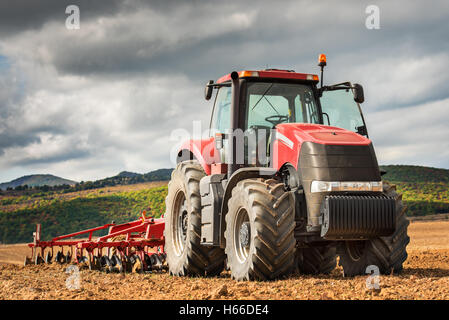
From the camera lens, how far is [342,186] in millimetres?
7359

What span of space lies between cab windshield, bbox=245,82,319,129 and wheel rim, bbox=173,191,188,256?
7.97 ft

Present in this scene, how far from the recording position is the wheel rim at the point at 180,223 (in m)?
10.4

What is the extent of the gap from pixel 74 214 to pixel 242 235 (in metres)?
39.6

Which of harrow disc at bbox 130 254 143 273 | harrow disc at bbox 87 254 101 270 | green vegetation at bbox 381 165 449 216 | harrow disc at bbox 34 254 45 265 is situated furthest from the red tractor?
green vegetation at bbox 381 165 449 216

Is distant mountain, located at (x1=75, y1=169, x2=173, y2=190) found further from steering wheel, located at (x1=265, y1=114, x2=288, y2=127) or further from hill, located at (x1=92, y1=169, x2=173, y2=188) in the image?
steering wheel, located at (x1=265, y1=114, x2=288, y2=127)

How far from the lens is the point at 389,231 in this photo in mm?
7402

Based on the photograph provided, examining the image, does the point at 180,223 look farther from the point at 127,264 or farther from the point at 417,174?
the point at 417,174

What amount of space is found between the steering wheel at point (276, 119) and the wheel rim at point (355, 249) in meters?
2.06

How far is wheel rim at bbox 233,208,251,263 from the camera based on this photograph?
770cm

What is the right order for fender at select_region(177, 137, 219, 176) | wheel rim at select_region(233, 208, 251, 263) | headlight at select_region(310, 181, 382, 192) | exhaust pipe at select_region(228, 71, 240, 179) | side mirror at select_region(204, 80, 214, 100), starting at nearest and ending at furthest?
headlight at select_region(310, 181, 382, 192) → wheel rim at select_region(233, 208, 251, 263) → exhaust pipe at select_region(228, 71, 240, 179) → side mirror at select_region(204, 80, 214, 100) → fender at select_region(177, 137, 219, 176)

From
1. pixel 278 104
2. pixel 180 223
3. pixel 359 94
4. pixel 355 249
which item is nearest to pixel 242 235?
pixel 355 249
